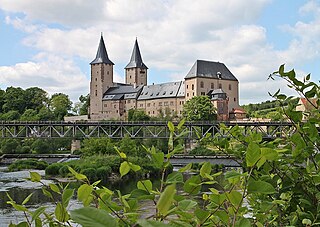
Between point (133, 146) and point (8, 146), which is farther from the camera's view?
point (8, 146)

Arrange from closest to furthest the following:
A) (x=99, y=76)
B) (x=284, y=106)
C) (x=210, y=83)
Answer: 1. (x=284, y=106)
2. (x=210, y=83)
3. (x=99, y=76)

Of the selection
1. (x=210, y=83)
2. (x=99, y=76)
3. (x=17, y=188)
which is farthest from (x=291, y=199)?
(x=99, y=76)

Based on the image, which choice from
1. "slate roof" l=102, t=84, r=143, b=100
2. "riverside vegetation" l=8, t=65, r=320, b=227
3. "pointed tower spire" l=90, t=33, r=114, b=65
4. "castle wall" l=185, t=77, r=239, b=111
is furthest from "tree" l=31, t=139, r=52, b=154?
"riverside vegetation" l=8, t=65, r=320, b=227

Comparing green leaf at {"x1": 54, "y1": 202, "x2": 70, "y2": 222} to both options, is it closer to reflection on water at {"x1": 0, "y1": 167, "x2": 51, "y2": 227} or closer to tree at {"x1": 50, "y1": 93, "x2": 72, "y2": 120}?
reflection on water at {"x1": 0, "y1": 167, "x2": 51, "y2": 227}

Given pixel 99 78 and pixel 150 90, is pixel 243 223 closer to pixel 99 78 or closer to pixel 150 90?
pixel 150 90

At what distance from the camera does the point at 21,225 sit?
4.68 ft

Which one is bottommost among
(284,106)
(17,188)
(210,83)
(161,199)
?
(17,188)

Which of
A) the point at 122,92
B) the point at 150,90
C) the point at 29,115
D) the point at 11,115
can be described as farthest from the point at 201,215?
the point at 11,115

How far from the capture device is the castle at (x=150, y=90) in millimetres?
95375

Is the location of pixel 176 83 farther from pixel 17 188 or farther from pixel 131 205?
pixel 131 205

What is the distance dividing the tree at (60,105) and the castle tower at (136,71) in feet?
52.7

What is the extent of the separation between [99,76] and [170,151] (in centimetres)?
10983

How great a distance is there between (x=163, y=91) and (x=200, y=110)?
2087 centimetres

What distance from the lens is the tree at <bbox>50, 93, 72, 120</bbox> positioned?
114819 mm
